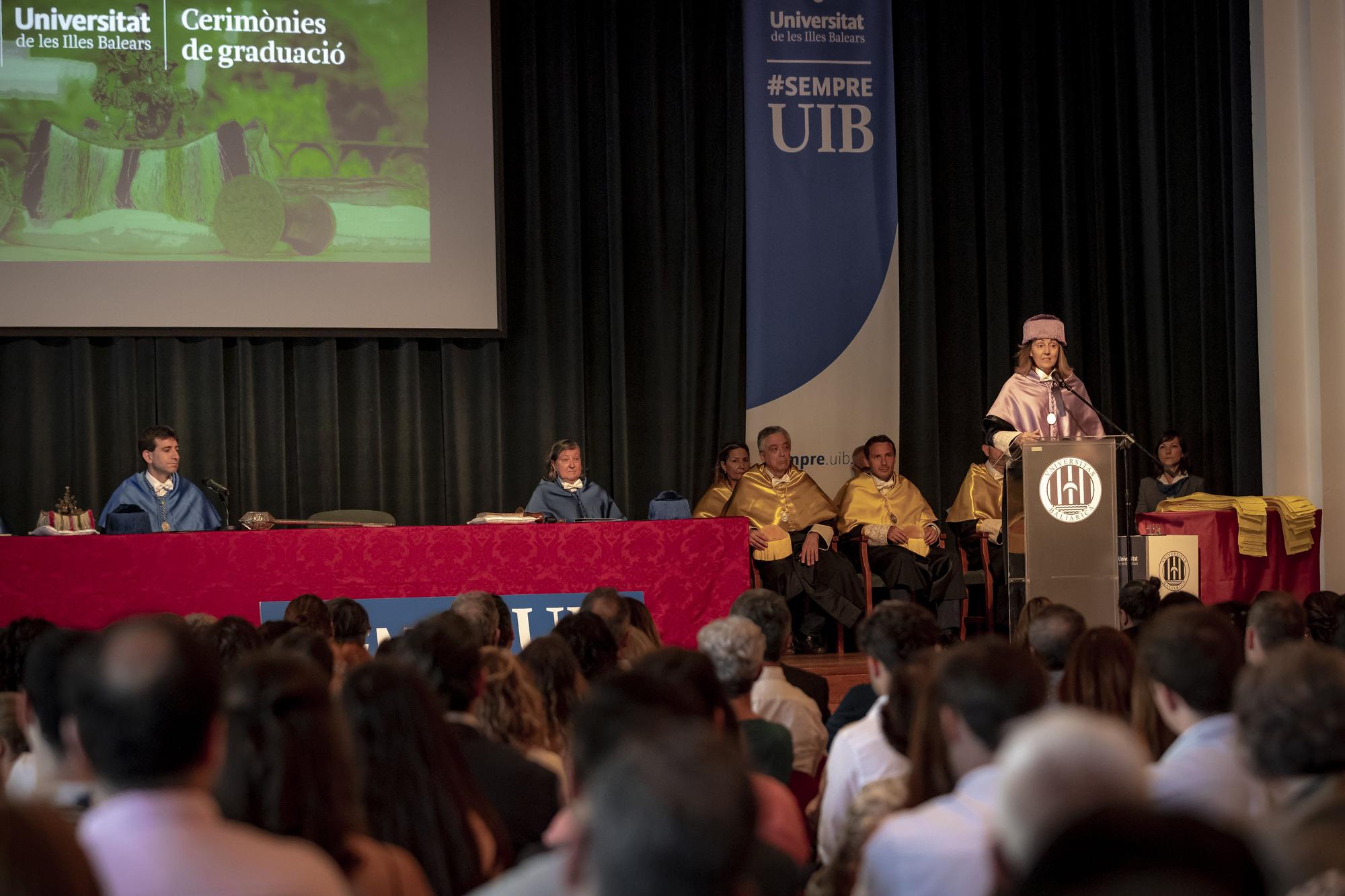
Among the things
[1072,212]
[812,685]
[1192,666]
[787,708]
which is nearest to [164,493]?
[812,685]

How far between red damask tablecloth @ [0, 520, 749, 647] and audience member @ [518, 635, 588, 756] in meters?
3.59

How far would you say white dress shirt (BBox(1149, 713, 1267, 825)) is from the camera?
1.94 meters

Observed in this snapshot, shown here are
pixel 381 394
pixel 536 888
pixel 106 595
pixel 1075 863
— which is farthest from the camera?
pixel 381 394

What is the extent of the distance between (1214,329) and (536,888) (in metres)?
9.07

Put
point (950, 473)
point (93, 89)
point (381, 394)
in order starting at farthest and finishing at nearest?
point (950, 473) → point (381, 394) → point (93, 89)

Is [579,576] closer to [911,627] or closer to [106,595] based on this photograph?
[106,595]

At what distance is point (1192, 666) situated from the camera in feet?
7.20

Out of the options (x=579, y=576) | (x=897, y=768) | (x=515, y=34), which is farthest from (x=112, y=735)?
(x=515, y=34)

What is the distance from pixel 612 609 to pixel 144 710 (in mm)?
2723

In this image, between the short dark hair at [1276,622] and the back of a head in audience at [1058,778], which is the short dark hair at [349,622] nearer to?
the short dark hair at [1276,622]

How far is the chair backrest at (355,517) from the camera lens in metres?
7.37

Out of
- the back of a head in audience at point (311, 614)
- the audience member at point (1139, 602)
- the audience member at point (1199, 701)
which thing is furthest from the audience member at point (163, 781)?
the audience member at point (1139, 602)

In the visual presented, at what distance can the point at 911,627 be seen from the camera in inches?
115

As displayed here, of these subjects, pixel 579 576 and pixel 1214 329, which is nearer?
pixel 579 576
